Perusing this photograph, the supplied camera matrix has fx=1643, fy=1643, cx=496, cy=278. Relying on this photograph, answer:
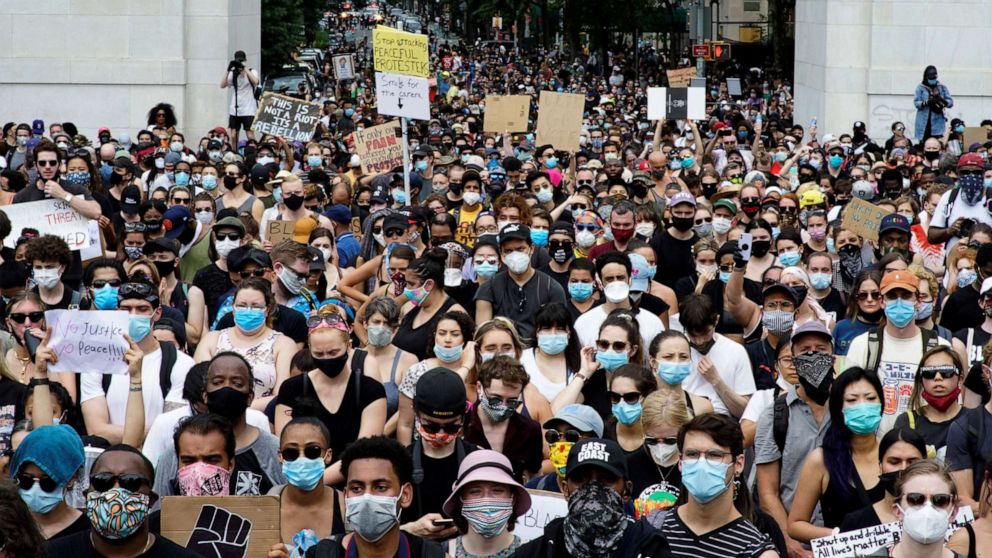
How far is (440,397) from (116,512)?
5.91ft

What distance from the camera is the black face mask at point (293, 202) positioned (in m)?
14.6

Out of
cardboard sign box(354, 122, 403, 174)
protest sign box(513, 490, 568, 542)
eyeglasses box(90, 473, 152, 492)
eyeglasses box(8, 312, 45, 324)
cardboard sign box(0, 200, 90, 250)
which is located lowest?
protest sign box(513, 490, 568, 542)

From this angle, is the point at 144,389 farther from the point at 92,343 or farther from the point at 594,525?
the point at 594,525

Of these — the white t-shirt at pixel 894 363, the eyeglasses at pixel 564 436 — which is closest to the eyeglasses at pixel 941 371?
the white t-shirt at pixel 894 363

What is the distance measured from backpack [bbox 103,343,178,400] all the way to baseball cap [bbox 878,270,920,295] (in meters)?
4.03

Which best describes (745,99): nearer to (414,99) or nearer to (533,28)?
(414,99)

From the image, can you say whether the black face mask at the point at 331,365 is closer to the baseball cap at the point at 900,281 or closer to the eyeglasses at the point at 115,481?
the eyeglasses at the point at 115,481

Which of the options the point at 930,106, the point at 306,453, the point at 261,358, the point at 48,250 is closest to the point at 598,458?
the point at 306,453

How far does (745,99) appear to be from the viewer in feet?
155

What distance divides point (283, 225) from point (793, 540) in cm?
776

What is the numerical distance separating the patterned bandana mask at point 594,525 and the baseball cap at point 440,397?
143cm

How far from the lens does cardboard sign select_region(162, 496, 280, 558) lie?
258 inches

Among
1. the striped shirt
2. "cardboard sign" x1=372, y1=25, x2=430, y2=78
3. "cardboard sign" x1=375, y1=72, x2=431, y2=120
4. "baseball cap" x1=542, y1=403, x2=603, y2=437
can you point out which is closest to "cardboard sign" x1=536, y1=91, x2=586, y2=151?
"cardboard sign" x1=372, y1=25, x2=430, y2=78

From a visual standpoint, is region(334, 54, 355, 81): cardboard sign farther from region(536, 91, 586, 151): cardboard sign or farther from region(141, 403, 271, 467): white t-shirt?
region(141, 403, 271, 467): white t-shirt
